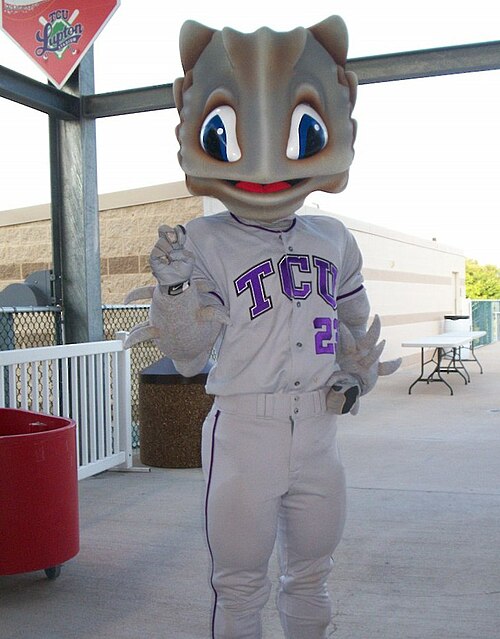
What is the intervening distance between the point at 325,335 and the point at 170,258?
0.57 meters

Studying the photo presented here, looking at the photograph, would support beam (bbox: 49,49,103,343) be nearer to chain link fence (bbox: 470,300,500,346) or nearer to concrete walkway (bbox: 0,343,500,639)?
concrete walkway (bbox: 0,343,500,639)

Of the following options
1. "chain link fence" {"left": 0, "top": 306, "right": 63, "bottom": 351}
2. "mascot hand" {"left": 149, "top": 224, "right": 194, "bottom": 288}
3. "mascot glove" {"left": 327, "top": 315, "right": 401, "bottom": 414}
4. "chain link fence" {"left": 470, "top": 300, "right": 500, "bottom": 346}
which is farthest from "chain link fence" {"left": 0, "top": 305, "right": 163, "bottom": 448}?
"chain link fence" {"left": 470, "top": 300, "right": 500, "bottom": 346}

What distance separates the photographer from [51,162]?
6.00 metres

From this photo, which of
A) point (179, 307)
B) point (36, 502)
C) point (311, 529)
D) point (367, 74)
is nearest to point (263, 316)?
point (179, 307)

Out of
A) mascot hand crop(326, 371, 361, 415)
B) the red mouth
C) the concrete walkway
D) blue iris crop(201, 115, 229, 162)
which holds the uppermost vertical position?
blue iris crop(201, 115, 229, 162)

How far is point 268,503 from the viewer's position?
7.44ft

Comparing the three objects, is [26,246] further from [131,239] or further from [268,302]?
[268,302]

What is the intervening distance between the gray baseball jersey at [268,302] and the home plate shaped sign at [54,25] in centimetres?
316

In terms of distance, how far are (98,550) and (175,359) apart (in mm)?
2155

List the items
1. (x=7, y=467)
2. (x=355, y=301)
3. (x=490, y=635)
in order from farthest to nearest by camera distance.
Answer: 1. (x=7, y=467)
2. (x=490, y=635)
3. (x=355, y=301)

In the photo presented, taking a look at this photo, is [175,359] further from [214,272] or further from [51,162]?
[51,162]

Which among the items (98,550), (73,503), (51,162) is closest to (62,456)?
(73,503)

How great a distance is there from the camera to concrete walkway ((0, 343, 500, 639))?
3211mm

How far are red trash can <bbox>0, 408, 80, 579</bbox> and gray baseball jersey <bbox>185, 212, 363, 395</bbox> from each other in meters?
1.41
